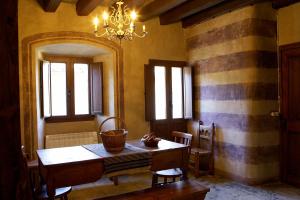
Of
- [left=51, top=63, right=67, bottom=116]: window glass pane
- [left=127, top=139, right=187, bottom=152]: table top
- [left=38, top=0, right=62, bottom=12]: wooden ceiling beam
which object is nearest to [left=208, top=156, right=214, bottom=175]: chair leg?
[left=127, top=139, right=187, bottom=152]: table top

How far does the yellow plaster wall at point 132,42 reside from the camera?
4230 millimetres

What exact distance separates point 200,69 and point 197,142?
142 cm

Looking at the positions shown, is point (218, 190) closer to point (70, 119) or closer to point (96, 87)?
point (96, 87)

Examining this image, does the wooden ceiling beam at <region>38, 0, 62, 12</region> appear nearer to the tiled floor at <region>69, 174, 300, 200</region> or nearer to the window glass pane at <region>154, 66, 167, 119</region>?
the window glass pane at <region>154, 66, 167, 119</region>

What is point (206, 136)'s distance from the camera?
504 cm

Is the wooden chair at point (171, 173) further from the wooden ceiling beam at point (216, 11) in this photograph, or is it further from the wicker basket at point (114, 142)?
the wooden ceiling beam at point (216, 11)

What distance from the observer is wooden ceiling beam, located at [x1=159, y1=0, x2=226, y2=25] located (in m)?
4.31

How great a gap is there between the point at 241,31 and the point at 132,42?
6.25 ft

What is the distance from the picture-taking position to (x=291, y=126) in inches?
165

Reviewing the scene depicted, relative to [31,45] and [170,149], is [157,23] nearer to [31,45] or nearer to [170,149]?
[31,45]

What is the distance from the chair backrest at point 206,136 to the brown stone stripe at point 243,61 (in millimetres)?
1040

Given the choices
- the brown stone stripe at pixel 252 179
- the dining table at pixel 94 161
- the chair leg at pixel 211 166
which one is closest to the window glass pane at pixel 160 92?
the chair leg at pixel 211 166

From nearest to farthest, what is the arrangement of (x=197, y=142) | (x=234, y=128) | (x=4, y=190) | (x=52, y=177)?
(x=4, y=190) → (x=52, y=177) → (x=234, y=128) → (x=197, y=142)

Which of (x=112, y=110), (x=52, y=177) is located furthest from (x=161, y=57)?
(x=52, y=177)
